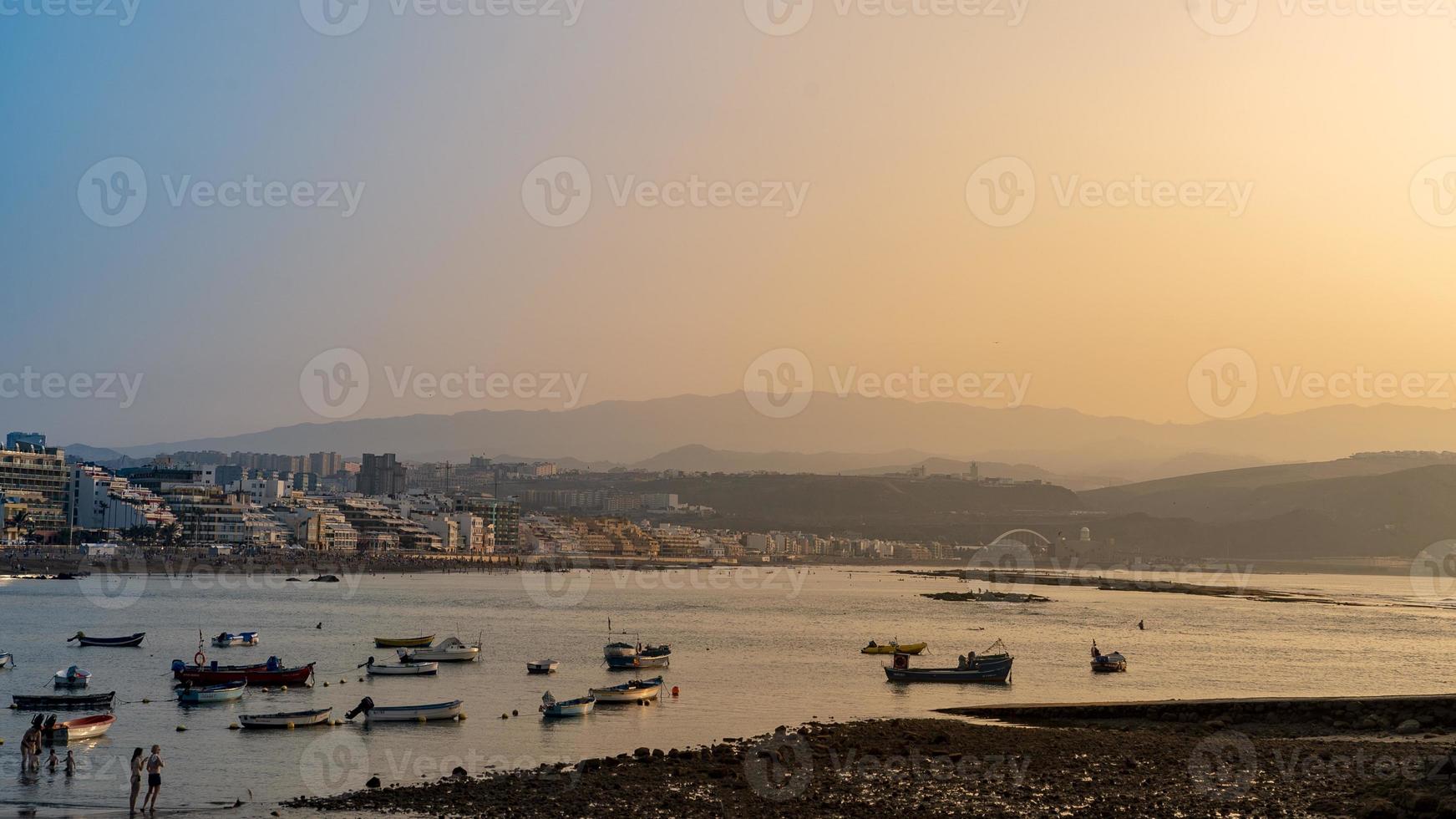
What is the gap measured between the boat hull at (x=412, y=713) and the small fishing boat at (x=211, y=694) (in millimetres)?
6352

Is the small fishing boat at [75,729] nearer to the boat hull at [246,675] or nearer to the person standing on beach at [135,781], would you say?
the person standing on beach at [135,781]

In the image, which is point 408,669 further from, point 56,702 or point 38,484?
point 38,484

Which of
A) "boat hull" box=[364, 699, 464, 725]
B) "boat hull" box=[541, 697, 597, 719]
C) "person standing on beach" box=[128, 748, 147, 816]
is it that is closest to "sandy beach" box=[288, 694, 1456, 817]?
"person standing on beach" box=[128, 748, 147, 816]

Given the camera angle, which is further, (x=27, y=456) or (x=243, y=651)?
(x=27, y=456)

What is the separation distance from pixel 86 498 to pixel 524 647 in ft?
427

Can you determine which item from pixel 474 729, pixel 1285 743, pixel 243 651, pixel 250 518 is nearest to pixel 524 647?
pixel 243 651

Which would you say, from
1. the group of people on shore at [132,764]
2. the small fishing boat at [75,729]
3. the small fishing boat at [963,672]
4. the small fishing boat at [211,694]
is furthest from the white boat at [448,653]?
the group of people on shore at [132,764]

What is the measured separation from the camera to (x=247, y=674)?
42.8 meters

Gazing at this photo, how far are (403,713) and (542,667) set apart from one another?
1433cm

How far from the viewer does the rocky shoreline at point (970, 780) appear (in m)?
23.3

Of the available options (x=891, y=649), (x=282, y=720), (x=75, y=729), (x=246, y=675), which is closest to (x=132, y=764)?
(x=75, y=729)

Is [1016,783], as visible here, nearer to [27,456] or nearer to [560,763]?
[560,763]

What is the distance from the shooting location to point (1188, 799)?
24.3 m

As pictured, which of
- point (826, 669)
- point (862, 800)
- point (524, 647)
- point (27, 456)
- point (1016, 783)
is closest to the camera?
point (862, 800)
